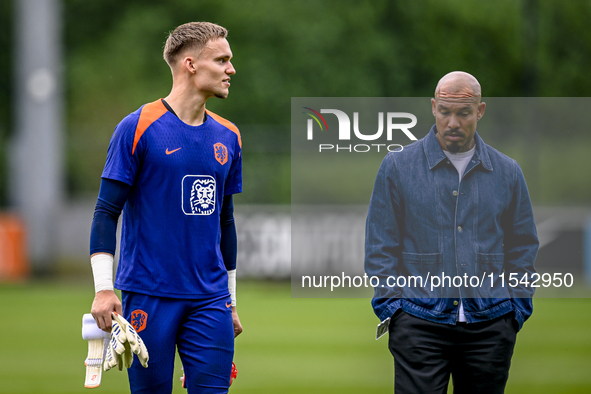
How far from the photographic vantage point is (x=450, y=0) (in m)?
29.4

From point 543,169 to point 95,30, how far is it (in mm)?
25213

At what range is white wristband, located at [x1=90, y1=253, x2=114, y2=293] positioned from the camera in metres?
3.72

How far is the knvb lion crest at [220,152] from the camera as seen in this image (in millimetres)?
4055

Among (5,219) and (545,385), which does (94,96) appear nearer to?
(5,219)

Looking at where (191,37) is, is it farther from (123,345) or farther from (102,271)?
(123,345)

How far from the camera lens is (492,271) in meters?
4.21

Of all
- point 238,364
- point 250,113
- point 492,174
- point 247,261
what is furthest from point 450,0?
point 492,174

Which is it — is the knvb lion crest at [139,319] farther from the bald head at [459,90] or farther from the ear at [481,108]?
the ear at [481,108]

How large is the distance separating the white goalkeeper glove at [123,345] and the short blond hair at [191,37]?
4.30 feet

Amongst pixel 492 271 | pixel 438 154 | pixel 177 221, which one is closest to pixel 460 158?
pixel 438 154

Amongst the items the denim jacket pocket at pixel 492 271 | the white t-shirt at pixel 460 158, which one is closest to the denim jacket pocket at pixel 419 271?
the denim jacket pocket at pixel 492 271

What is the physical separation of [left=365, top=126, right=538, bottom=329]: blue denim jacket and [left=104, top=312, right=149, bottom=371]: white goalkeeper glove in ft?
3.86

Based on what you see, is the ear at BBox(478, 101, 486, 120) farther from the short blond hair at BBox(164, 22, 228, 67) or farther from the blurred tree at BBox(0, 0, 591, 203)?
the blurred tree at BBox(0, 0, 591, 203)

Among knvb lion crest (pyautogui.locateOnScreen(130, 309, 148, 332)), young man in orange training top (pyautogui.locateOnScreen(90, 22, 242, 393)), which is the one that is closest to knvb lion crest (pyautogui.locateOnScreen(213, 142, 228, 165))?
young man in orange training top (pyautogui.locateOnScreen(90, 22, 242, 393))
